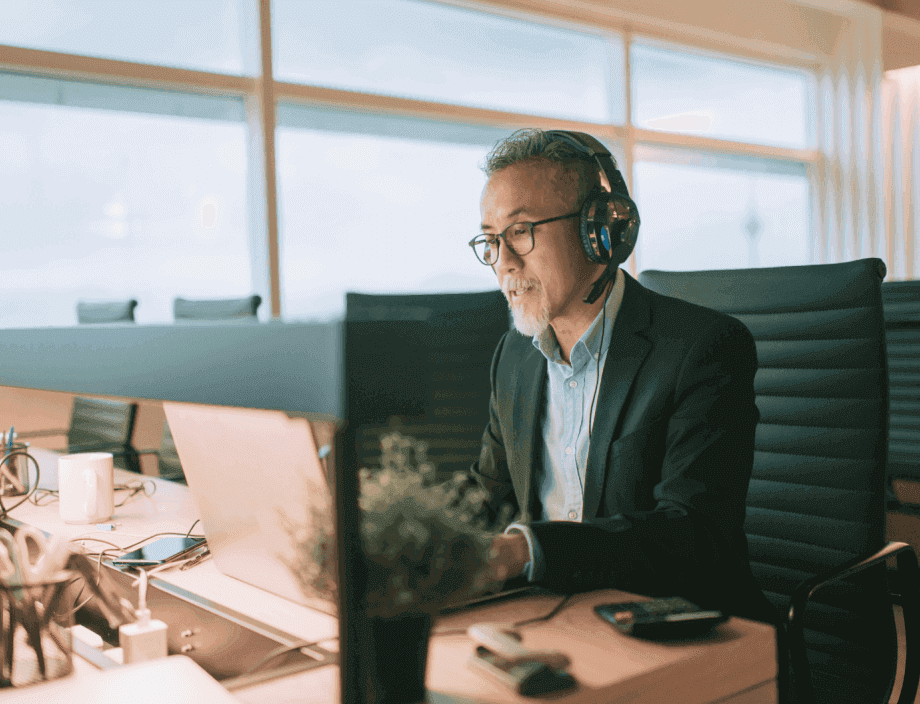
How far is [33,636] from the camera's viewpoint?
2.27ft

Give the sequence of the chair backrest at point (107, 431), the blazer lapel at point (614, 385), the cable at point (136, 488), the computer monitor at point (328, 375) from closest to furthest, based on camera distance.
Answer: the computer monitor at point (328, 375), the blazer lapel at point (614, 385), the cable at point (136, 488), the chair backrest at point (107, 431)

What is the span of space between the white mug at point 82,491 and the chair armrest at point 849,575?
1.07 meters

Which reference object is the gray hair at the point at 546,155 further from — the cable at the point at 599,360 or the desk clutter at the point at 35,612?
the desk clutter at the point at 35,612

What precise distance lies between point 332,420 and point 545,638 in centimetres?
37

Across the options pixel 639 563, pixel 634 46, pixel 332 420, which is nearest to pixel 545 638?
pixel 639 563

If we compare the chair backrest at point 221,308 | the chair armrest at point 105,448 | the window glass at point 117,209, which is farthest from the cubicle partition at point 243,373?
the window glass at point 117,209

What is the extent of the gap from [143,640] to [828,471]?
110 centimetres

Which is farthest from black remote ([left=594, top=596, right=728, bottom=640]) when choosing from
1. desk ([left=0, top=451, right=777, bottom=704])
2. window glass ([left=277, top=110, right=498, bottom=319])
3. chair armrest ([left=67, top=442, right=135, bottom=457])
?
window glass ([left=277, top=110, right=498, bottom=319])

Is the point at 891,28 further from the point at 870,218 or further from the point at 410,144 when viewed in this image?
the point at 410,144

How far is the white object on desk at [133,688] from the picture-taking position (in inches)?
25.3

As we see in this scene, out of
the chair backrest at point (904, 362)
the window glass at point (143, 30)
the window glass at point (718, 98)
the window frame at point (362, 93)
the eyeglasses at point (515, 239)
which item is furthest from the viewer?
the window glass at point (718, 98)

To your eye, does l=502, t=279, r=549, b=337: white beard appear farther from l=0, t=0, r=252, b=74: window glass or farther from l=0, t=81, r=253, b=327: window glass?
l=0, t=0, r=252, b=74: window glass

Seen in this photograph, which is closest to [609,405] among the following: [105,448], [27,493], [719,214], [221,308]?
[27,493]

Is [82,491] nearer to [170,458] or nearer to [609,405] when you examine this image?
[170,458]
